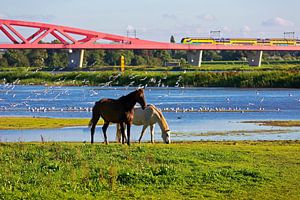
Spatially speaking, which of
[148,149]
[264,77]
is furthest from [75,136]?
[264,77]

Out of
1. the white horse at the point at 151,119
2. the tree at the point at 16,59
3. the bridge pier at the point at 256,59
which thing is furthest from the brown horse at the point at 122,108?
the tree at the point at 16,59

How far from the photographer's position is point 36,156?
15.1 meters

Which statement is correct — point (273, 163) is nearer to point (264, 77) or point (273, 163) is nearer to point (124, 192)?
point (124, 192)

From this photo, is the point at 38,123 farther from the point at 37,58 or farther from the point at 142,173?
the point at 37,58

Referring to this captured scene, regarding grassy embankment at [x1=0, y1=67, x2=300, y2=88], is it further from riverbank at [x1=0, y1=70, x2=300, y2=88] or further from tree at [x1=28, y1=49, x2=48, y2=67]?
tree at [x1=28, y1=49, x2=48, y2=67]

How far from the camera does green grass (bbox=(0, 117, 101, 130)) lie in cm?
3284

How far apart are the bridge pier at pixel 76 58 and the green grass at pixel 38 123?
242 ft

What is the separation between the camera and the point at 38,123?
114 ft

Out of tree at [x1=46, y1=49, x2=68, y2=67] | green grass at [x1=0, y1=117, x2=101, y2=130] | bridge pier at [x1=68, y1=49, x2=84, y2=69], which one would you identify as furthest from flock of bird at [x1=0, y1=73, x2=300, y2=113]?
tree at [x1=46, y1=49, x2=68, y2=67]

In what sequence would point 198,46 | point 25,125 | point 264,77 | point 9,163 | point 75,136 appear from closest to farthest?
point 9,163, point 75,136, point 25,125, point 264,77, point 198,46

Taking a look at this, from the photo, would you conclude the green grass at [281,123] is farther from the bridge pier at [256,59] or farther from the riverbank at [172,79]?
the bridge pier at [256,59]

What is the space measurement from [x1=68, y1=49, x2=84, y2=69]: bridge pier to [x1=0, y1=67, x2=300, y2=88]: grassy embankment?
917 cm

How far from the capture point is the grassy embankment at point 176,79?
8094cm

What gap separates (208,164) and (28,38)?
93.2 metres
